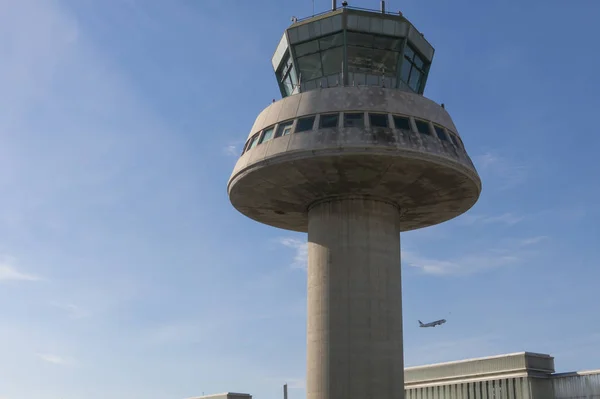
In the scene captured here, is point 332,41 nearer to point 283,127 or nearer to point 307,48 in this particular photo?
point 307,48

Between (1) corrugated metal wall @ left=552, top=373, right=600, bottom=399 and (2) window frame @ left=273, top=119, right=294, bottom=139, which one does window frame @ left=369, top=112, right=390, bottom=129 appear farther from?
(1) corrugated metal wall @ left=552, top=373, right=600, bottom=399

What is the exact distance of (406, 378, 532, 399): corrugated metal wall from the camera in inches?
1836

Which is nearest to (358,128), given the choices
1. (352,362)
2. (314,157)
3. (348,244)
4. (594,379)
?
(314,157)

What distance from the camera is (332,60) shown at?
37.7 m

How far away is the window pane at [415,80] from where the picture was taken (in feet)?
129

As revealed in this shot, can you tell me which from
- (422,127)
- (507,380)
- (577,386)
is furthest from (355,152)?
(507,380)

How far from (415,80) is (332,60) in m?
5.07

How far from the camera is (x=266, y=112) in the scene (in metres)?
37.3

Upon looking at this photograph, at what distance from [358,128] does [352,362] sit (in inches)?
420

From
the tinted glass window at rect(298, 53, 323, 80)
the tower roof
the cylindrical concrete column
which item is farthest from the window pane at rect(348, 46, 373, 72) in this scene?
the cylindrical concrete column

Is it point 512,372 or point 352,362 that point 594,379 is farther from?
point 352,362

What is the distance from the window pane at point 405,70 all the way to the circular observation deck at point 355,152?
8.91 ft

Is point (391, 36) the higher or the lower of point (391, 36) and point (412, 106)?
the higher

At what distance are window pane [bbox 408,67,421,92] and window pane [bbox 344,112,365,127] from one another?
6.36 metres
